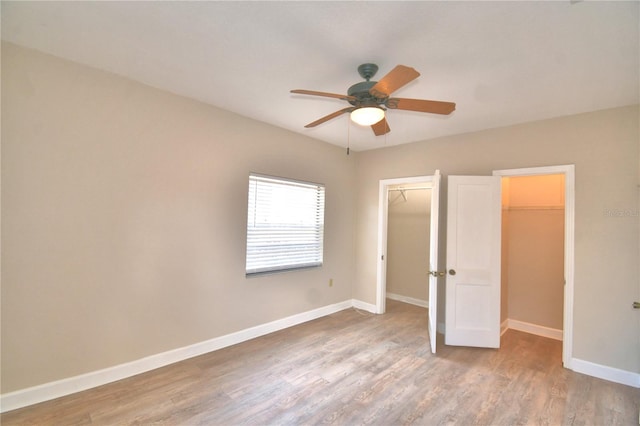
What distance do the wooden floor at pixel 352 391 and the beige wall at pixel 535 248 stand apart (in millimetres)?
647

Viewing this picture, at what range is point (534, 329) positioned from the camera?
12.9ft

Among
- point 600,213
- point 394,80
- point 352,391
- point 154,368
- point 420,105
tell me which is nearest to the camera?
point 394,80

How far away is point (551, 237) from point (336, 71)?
12.4 feet

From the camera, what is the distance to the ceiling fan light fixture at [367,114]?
2.08m

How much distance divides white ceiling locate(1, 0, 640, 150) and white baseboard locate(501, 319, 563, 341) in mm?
2856

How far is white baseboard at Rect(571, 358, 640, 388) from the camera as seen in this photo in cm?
267

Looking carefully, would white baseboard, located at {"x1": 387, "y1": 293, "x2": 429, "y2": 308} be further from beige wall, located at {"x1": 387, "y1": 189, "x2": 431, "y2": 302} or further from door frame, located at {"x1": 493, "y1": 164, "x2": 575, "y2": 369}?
door frame, located at {"x1": 493, "y1": 164, "x2": 575, "y2": 369}

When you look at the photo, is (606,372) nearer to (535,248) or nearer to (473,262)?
(473,262)

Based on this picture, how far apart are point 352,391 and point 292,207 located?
2.35 meters

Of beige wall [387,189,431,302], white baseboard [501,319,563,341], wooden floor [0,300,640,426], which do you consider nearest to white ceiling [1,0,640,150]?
beige wall [387,189,431,302]

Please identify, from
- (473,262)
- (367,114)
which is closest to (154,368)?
(367,114)

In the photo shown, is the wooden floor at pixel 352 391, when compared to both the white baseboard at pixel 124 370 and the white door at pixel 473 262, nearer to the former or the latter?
the white baseboard at pixel 124 370

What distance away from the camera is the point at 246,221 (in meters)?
3.44

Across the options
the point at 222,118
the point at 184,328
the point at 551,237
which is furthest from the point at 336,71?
the point at 551,237
